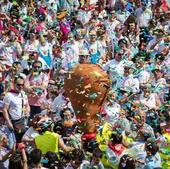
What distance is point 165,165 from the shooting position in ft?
37.5

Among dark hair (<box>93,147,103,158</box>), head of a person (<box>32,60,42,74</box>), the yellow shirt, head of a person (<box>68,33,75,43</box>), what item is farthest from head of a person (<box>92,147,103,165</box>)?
head of a person (<box>68,33,75,43</box>)

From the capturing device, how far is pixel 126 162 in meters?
10.5

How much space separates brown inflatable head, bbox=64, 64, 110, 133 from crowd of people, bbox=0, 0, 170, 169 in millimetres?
163

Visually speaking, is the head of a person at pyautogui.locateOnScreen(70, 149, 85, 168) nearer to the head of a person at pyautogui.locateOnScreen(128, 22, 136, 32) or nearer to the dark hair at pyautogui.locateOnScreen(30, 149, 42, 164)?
the dark hair at pyautogui.locateOnScreen(30, 149, 42, 164)

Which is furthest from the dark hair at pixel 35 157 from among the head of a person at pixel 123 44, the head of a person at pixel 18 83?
the head of a person at pixel 123 44

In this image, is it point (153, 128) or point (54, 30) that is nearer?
point (153, 128)

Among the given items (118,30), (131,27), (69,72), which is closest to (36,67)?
(69,72)

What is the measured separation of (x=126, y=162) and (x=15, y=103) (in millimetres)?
2454

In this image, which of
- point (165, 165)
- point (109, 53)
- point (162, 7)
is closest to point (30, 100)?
point (165, 165)

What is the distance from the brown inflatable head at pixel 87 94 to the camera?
1235 centimetres

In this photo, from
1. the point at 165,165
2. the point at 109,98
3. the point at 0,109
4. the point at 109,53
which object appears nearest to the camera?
the point at 165,165

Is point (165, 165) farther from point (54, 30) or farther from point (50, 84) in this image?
point (54, 30)

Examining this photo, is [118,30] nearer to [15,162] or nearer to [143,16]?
[143,16]

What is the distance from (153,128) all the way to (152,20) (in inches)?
268
